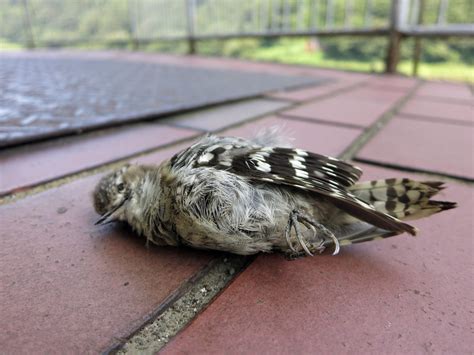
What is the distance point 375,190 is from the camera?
3.67ft

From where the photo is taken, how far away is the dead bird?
0.98 meters

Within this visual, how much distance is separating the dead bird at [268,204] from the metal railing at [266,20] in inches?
159

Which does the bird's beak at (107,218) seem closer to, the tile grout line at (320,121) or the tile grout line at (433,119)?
the tile grout line at (320,121)

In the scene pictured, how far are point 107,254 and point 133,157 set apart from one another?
2.51 ft

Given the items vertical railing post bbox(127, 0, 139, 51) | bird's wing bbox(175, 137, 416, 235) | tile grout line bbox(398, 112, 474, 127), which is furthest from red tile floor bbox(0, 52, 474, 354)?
vertical railing post bbox(127, 0, 139, 51)

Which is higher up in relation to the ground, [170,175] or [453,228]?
[170,175]

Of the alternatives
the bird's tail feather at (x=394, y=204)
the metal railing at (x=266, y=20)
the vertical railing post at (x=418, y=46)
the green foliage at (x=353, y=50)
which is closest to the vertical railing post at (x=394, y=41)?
the metal railing at (x=266, y=20)

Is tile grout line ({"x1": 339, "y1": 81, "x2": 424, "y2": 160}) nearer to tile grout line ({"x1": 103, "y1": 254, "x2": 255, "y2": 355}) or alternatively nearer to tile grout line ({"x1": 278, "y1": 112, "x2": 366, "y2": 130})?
tile grout line ({"x1": 278, "y1": 112, "x2": 366, "y2": 130})

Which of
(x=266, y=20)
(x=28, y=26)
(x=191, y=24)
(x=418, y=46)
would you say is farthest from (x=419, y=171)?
(x=28, y=26)

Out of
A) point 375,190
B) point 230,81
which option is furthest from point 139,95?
point 375,190

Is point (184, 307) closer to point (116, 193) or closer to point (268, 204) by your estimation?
point (268, 204)

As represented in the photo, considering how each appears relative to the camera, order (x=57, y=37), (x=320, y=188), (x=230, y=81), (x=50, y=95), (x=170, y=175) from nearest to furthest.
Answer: (x=320, y=188), (x=170, y=175), (x=50, y=95), (x=230, y=81), (x=57, y=37)

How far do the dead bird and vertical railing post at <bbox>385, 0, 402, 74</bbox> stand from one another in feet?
14.2

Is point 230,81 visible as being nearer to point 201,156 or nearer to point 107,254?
point 201,156
